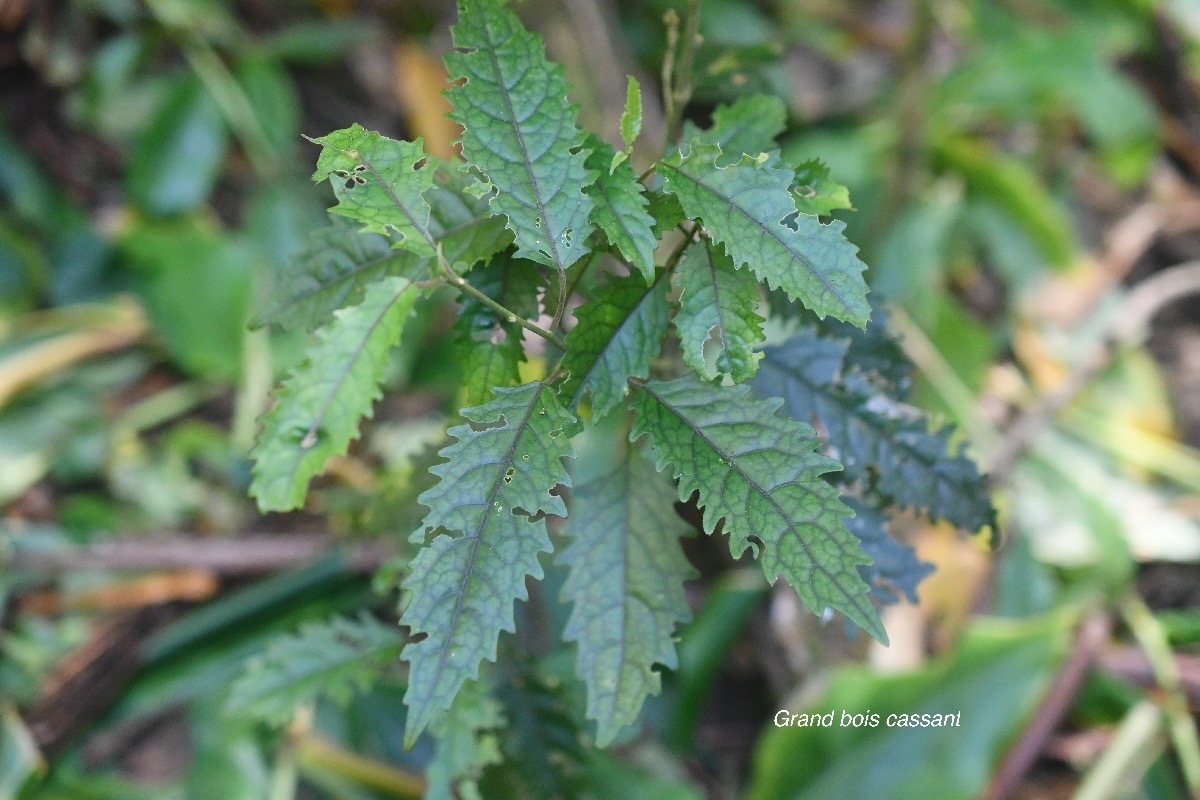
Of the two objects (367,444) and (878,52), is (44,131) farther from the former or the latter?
(878,52)

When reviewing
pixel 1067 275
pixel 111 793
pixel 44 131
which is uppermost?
pixel 44 131

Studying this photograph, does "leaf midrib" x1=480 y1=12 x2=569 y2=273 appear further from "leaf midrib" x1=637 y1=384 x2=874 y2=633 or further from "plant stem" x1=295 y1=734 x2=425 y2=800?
"plant stem" x1=295 y1=734 x2=425 y2=800

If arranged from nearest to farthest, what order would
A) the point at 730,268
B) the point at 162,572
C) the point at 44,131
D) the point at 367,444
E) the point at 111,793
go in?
the point at 730,268 < the point at 111,793 < the point at 162,572 < the point at 367,444 < the point at 44,131

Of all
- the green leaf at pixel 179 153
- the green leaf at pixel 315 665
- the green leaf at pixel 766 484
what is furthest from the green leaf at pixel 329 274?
the green leaf at pixel 179 153

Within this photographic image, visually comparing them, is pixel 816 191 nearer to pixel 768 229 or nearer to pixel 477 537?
pixel 768 229

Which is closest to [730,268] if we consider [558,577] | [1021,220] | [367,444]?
[558,577]

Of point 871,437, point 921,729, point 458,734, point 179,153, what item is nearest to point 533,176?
point 871,437

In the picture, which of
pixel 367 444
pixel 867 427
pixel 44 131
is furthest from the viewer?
pixel 44 131

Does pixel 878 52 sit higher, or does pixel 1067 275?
pixel 878 52
